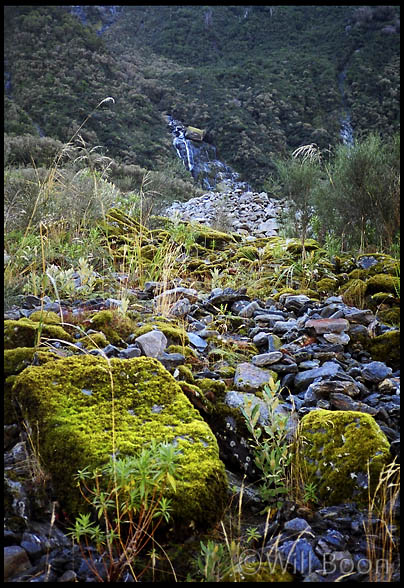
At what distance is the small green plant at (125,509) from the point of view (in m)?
1.35

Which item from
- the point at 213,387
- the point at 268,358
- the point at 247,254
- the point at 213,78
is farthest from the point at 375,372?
the point at 213,78

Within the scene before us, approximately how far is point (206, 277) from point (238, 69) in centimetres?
3771

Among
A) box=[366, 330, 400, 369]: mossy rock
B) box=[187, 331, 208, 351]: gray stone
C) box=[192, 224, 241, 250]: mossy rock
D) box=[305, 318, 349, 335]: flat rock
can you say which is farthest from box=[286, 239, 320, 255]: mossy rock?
box=[187, 331, 208, 351]: gray stone

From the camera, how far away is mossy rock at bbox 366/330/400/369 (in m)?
2.83

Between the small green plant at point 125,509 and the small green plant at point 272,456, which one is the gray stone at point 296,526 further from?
the small green plant at point 125,509

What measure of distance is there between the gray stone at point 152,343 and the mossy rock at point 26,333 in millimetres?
407

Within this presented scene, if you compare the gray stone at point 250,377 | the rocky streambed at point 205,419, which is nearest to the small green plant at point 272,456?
the rocky streambed at point 205,419

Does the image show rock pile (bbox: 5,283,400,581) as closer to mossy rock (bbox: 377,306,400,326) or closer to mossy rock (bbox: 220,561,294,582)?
mossy rock (bbox: 220,561,294,582)

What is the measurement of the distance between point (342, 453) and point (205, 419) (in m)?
0.64

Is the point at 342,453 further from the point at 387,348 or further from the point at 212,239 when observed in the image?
the point at 212,239

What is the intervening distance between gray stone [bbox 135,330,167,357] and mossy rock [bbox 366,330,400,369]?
139 centimetres

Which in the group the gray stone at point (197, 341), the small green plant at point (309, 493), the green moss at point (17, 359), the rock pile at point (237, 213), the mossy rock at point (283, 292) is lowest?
the rock pile at point (237, 213)

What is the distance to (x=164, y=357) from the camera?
2.38 meters

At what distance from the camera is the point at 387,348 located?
9.46 ft
